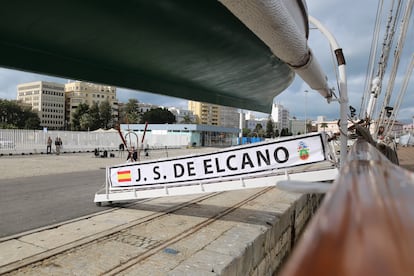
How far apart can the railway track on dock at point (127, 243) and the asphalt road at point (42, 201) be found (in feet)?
5.08

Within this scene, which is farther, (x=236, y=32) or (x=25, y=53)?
(x=236, y=32)

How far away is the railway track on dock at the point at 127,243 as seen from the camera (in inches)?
156

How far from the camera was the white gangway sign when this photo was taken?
5430 mm

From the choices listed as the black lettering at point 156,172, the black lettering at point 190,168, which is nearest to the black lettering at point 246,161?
the black lettering at point 190,168

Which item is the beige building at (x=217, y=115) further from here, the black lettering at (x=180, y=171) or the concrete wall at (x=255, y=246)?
the black lettering at (x=180, y=171)

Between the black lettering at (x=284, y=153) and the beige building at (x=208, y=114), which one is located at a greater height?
the beige building at (x=208, y=114)

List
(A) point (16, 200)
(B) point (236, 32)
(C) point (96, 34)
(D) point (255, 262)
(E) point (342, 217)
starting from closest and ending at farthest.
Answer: (E) point (342, 217) < (C) point (96, 34) < (B) point (236, 32) < (D) point (255, 262) < (A) point (16, 200)

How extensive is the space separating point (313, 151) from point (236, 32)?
135 inches

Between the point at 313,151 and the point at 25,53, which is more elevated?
the point at 25,53

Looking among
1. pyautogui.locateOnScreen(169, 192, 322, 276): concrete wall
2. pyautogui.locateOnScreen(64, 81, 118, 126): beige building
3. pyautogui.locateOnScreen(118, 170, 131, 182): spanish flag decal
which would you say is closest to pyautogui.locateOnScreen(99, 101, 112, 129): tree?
pyautogui.locateOnScreen(64, 81, 118, 126): beige building

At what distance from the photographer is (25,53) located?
2.28m

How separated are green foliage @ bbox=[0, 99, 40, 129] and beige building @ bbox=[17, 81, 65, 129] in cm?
2808

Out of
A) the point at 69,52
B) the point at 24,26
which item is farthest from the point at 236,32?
the point at 24,26

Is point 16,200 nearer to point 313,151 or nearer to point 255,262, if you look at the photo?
point 255,262
